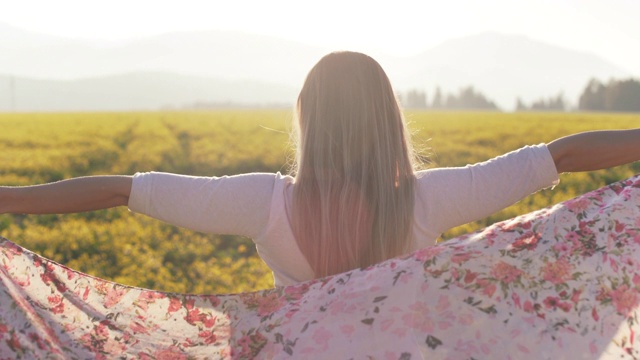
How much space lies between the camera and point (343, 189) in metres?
2.25

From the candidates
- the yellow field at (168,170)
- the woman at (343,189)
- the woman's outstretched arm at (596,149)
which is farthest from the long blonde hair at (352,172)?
the woman's outstretched arm at (596,149)

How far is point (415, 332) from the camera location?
2137mm

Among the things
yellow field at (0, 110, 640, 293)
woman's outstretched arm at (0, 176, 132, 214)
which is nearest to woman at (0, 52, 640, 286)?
woman's outstretched arm at (0, 176, 132, 214)

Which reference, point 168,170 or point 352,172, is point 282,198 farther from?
point 168,170

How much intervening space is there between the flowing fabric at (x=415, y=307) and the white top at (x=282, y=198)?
88 mm

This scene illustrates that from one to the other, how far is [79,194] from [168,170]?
42.6 ft

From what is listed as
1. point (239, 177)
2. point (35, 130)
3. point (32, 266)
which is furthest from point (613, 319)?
point (35, 130)

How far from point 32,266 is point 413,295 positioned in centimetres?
120

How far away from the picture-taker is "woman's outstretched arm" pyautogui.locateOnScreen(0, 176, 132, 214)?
7.39ft

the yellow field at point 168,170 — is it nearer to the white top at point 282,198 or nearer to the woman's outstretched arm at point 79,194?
the white top at point 282,198

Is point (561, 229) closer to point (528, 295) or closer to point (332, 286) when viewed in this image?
point (528, 295)

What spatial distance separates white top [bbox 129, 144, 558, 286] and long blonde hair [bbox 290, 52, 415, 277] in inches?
1.7

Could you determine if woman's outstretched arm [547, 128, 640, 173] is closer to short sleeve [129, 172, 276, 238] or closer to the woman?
the woman

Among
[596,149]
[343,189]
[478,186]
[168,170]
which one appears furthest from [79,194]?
[168,170]
